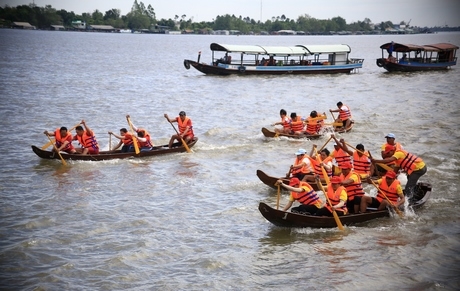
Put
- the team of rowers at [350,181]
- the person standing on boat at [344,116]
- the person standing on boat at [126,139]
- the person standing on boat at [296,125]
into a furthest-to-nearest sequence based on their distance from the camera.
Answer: the person standing on boat at [344,116] → the person standing on boat at [296,125] → the person standing on boat at [126,139] → the team of rowers at [350,181]

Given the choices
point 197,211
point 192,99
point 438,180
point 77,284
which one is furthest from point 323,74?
point 77,284

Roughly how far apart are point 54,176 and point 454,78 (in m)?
39.2

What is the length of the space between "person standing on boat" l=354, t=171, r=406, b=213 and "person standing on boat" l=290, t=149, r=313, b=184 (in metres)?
2.15

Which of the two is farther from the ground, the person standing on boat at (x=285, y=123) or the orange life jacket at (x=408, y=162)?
the orange life jacket at (x=408, y=162)

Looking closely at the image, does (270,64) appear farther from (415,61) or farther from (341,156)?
(341,156)

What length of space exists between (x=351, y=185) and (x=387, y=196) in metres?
1.04

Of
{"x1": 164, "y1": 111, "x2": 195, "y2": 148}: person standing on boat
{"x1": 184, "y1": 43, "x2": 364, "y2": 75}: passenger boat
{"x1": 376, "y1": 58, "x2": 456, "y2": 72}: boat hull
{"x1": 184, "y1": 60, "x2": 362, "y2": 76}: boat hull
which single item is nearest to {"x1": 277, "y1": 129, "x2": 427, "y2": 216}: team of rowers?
{"x1": 164, "y1": 111, "x2": 195, "y2": 148}: person standing on boat

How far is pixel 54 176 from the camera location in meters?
19.2

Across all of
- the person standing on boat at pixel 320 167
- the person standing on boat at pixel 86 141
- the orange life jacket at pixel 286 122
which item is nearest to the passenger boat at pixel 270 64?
the orange life jacket at pixel 286 122

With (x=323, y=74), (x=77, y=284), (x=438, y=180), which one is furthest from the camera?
(x=323, y=74)

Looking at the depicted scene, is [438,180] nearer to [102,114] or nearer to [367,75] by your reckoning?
[102,114]

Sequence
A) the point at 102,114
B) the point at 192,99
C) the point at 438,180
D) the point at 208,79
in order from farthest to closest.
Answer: the point at 208,79, the point at 192,99, the point at 102,114, the point at 438,180

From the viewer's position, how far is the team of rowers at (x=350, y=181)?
1370 cm

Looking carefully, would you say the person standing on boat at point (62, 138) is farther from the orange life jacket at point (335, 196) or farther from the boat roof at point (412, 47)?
the boat roof at point (412, 47)
